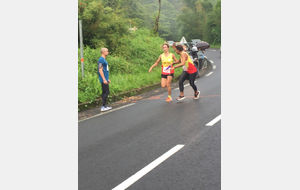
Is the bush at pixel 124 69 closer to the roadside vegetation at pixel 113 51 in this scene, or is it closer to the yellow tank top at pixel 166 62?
the roadside vegetation at pixel 113 51

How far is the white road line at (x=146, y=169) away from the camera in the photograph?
440 cm

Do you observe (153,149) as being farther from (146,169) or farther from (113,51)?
(113,51)

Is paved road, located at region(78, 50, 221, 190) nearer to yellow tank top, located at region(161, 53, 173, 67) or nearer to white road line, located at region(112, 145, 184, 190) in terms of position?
white road line, located at region(112, 145, 184, 190)

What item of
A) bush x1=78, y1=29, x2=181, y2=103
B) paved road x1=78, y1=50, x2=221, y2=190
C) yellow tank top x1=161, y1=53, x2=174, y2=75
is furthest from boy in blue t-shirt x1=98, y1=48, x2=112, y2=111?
Result: yellow tank top x1=161, y1=53, x2=174, y2=75

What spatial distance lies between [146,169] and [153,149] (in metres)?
0.97

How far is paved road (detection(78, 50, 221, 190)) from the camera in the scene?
4.48m

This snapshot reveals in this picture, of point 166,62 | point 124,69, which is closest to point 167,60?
point 166,62

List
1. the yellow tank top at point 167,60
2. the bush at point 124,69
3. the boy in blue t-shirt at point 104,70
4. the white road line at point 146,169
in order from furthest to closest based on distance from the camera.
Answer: the bush at point 124,69 → the yellow tank top at point 167,60 → the boy in blue t-shirt at point 104,70 → the white road line at point 146,169

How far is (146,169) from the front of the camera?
4891 mm

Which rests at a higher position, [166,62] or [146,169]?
[166,62]

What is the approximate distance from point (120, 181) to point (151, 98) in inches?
303

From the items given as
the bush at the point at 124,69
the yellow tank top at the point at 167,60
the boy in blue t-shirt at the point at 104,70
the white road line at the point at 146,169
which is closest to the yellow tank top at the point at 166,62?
the yellow tank top at the point at 167,60
